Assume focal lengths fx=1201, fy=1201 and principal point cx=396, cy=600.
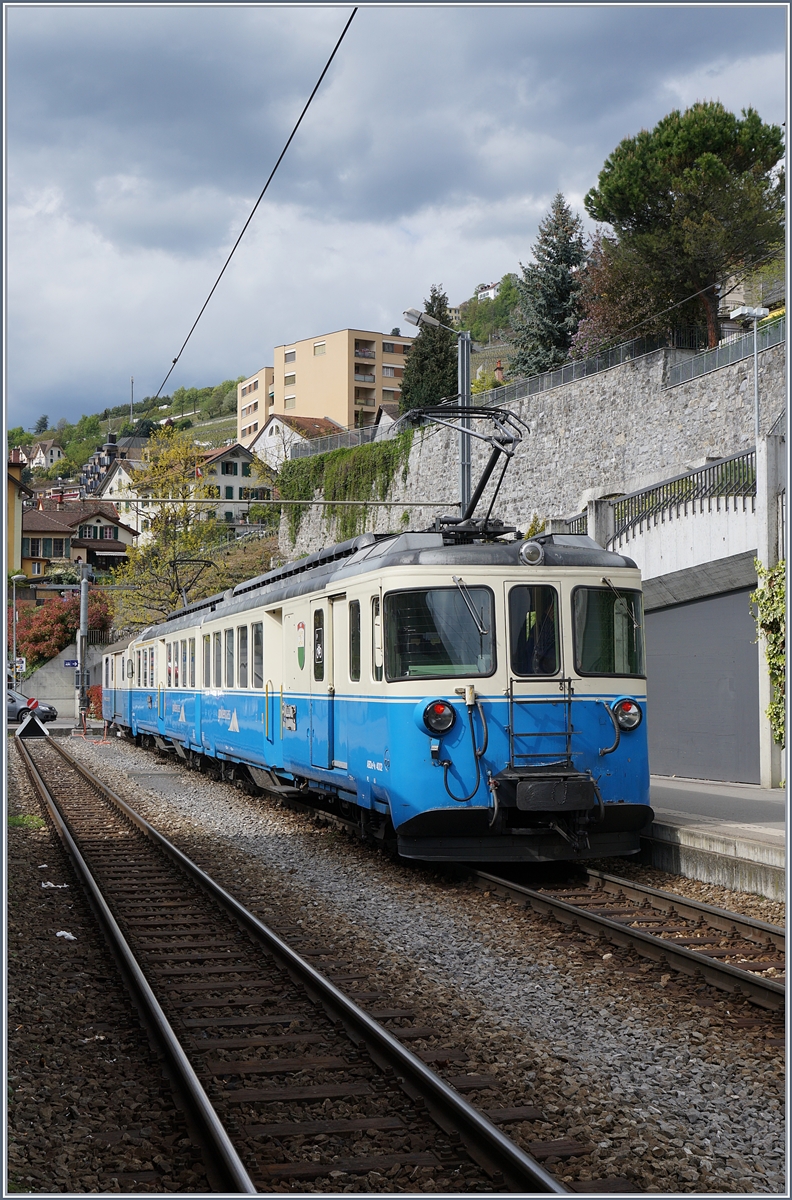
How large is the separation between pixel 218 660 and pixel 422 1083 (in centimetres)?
1397

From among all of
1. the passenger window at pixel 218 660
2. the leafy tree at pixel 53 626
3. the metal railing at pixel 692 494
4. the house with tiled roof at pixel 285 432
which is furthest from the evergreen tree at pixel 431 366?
the passenger window at pixel 218 660

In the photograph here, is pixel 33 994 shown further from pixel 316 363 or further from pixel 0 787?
pixel 316 363

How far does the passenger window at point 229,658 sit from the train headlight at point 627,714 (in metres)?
8.43

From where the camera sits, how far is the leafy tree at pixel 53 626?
57844mm

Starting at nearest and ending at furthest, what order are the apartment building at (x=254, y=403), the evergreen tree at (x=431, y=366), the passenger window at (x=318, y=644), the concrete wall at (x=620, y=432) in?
1. the passenger window at (x=318, y=644)
2. the concrete wall at (x=620, y=432)
3. the evergreen tree at (x=431, y=366)
4. the apartment building at (x=254, y=403)

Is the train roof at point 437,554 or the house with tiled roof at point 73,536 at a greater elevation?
the house with tiled roof at point 73,536

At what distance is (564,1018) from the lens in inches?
257

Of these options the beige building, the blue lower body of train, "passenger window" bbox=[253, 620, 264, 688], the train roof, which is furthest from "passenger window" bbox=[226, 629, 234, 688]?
the beige building

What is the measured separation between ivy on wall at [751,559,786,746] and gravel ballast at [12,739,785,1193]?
5.05m

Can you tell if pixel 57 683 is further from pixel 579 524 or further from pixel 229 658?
pixel 229 658

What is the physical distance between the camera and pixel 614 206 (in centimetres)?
4066

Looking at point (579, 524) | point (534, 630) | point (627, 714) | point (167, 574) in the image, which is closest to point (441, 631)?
point (534, 630)

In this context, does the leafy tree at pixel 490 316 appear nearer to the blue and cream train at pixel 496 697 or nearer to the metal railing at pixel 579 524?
the metal railing at pixel 579 524

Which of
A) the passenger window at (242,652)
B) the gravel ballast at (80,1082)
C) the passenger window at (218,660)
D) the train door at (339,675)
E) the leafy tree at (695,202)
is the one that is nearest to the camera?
the gravel ballast at (80,1082)
